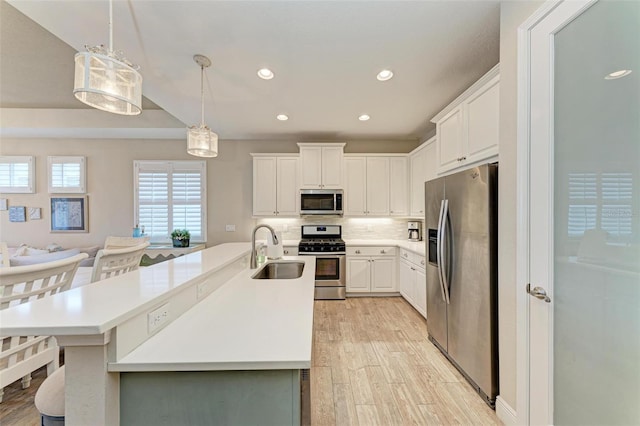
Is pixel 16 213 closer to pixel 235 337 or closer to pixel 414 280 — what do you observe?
pixel 235 337

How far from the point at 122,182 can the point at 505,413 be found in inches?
233

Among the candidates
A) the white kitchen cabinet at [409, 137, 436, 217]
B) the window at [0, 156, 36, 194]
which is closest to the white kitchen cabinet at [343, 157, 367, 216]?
the white kitchen cabinet at [409, 137, 436, 217]

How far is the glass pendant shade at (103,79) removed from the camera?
130 centimetres

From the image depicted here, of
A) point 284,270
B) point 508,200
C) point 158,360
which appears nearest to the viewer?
point 158,360

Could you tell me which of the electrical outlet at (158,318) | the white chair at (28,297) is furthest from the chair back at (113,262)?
the electrical outlet at (158,318)

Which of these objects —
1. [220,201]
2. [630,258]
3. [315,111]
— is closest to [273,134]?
[315,111]

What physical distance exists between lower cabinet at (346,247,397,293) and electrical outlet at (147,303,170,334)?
317cm

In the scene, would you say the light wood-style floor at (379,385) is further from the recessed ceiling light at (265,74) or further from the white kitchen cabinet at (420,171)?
the recessed ceiling light at (265,74)

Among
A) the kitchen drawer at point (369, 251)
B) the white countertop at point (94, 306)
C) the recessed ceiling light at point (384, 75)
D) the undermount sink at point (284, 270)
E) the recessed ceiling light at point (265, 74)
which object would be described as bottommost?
the kitchen drawer at point (369, 251)

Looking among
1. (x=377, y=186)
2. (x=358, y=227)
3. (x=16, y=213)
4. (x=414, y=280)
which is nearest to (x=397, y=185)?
(x=377, y=186)

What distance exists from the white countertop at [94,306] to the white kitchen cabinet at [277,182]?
2962 millimetres

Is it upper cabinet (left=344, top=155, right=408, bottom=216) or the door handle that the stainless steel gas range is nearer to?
upper cabinet (left=344, top=155, right=408, bottom=216)

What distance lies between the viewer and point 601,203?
3.60 ft

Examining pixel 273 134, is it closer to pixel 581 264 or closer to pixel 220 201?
pixel 220 201
